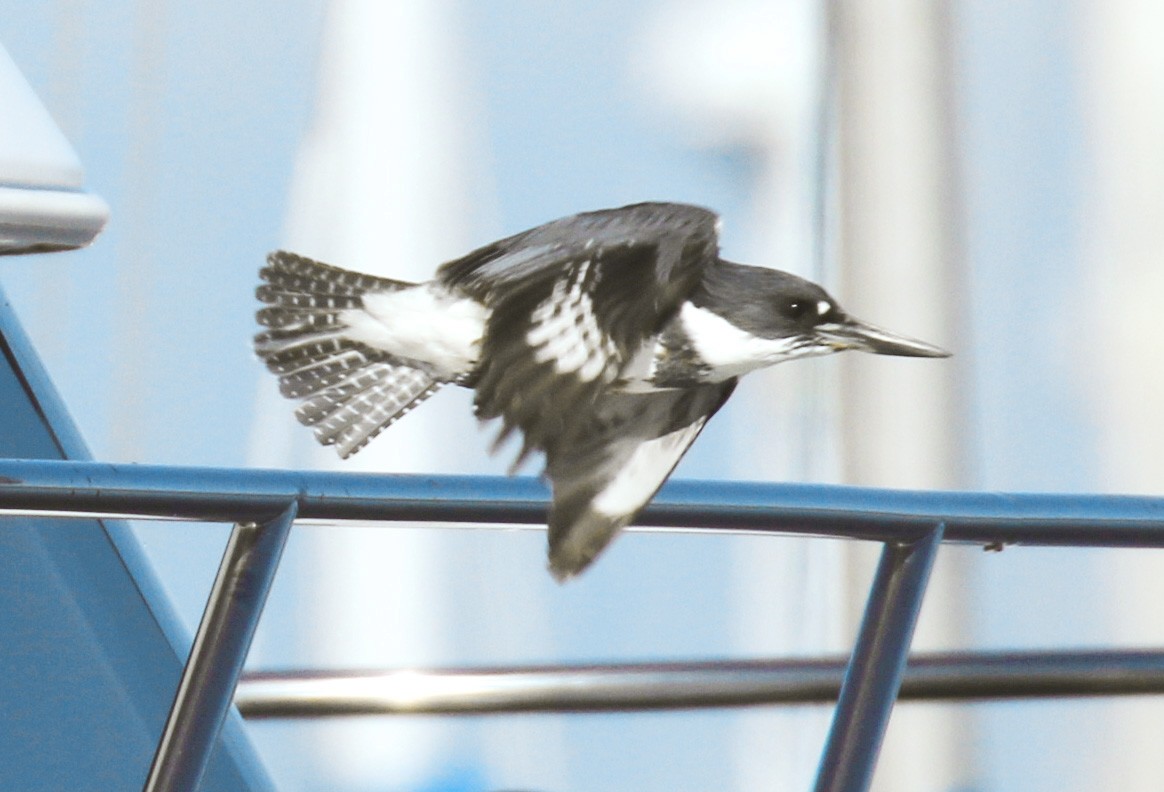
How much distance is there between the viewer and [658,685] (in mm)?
746

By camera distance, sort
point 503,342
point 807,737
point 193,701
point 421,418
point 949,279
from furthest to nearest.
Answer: point 421,418 → point 807,737 → point 949,279 → point 503,342 → point 193,701

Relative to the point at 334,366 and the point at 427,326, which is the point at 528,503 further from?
the point at 334,366

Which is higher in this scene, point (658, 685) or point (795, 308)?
point (795, 308)

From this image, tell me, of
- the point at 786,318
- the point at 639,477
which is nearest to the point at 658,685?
the point at 786,318

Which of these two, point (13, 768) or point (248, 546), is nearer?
point (248, 546)

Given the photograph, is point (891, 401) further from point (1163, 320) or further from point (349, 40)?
point (349, 40)

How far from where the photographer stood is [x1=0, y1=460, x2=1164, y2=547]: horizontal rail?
0.38m

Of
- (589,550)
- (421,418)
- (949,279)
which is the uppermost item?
(589,550)

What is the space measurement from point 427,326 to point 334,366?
0.39 feet

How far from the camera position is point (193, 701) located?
1.29 ft

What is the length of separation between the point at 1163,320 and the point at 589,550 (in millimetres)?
2119

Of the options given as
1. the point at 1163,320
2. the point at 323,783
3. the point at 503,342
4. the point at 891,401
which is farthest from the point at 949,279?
the point at 503,342

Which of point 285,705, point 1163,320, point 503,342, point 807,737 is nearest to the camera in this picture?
point 503,342

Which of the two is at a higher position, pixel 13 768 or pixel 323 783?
pixel 13 768
